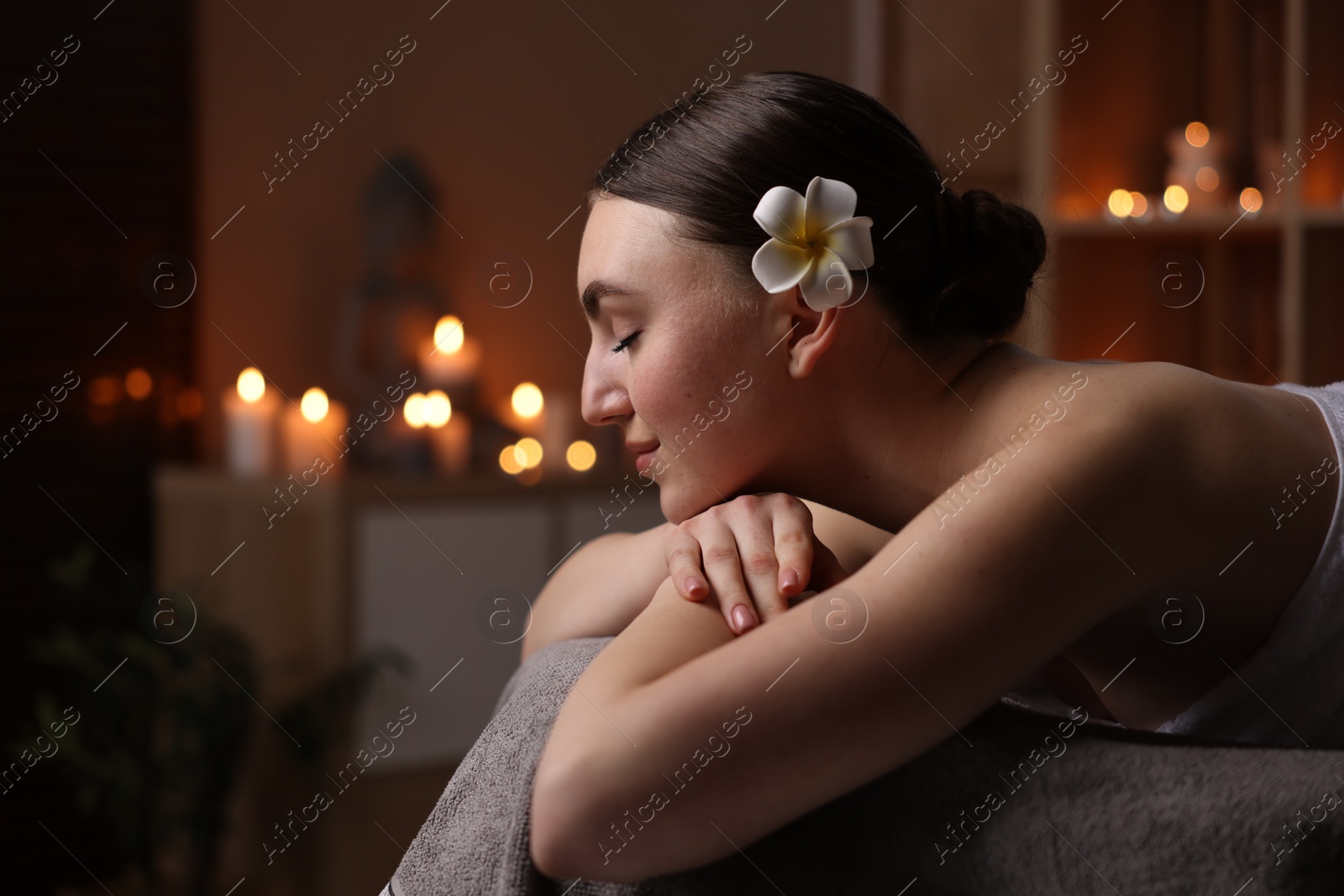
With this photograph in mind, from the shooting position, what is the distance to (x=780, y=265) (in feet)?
2.36

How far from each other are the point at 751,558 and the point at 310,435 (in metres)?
1.65

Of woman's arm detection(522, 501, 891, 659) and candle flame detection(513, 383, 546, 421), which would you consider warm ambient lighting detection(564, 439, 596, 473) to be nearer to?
candle flame detection(513, 383, 546, 421)

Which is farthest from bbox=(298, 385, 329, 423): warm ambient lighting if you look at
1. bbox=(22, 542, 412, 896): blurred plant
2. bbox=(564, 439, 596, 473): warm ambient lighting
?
bbox=(564, 439, 596, 473): warm ambient lighting

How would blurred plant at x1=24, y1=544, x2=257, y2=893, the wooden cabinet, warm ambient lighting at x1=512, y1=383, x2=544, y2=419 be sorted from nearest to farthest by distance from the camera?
blurred plant at x1=24, y1=544, x2=257, y2=893
the wooden cabinet
warm ambient lighting at x1=512, y1=383, x2=544, y2=419

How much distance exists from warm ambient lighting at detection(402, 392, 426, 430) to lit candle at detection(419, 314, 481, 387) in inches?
3.2

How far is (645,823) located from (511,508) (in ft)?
5.55

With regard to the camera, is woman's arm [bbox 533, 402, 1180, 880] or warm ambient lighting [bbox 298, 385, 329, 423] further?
warm ambient lighting [bbox 298, 385, 329, 423]

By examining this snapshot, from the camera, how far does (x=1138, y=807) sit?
1.83 ft

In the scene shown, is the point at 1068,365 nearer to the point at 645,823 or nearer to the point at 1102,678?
the point at 1102,678

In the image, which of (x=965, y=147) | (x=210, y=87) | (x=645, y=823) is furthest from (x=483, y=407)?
(x=645, y=823)

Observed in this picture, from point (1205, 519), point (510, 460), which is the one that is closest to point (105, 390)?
point (510, 460)

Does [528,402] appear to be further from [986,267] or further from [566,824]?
[566,824]

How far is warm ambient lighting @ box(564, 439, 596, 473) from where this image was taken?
2.58 m

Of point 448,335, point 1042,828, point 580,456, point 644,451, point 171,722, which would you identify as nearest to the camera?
point 1042,828
